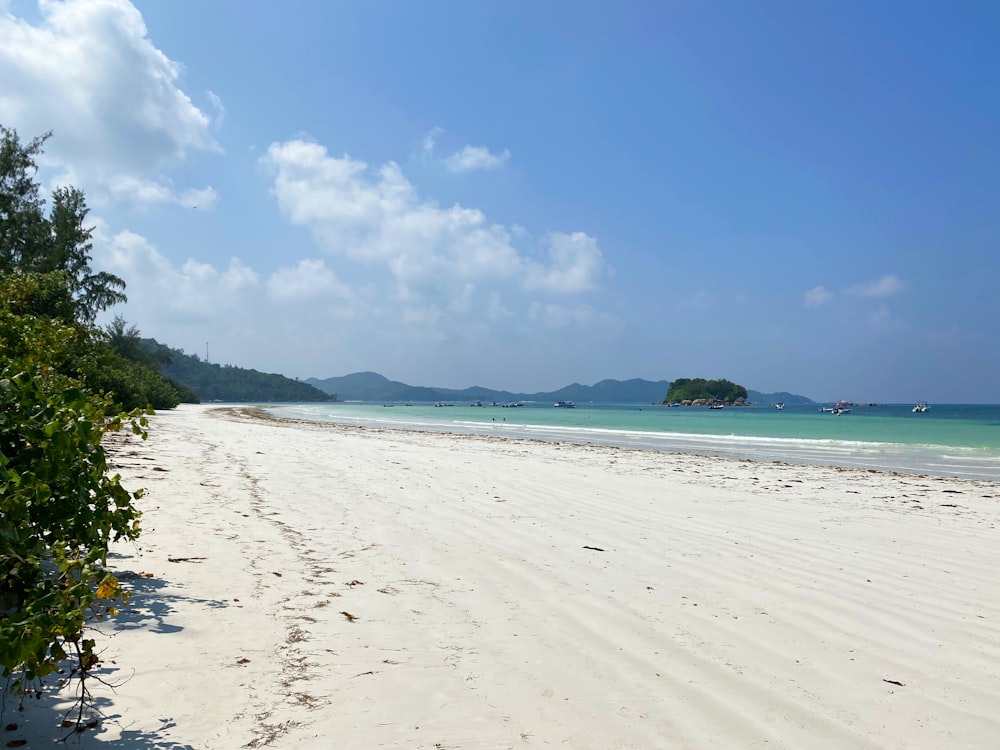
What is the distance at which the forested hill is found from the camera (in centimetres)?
14850

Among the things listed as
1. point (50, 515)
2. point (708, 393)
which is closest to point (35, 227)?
point (50, 515)

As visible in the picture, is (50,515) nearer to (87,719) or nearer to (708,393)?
(87,719)

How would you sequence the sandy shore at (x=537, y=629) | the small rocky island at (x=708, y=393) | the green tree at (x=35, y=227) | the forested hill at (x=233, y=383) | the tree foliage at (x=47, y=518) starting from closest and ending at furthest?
the tree foliage at (x=47, y=518) < the sandy shore at (x=537, y=629) < the green tree at (x=35, y=227) < the forested hill at (x=233, y=383) < the small rocky island at (x=708, y=393)

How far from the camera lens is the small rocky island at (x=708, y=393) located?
168750mm

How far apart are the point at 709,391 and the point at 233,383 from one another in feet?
415

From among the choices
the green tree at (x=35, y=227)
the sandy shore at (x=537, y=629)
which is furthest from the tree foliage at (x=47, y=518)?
the green tree at (x=35, y=227)

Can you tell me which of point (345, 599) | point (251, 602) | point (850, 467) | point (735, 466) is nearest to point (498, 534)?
point (345, 599)

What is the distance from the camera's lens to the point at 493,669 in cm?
346

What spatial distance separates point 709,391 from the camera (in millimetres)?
170250

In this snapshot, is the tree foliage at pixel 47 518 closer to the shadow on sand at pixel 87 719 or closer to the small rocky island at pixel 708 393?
the shadow on sand at pixel 87 719

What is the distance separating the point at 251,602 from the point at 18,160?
3486 cm

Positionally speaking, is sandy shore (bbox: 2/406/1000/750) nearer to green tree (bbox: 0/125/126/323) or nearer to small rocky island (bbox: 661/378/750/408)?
green tree (bbox: 0/125/126/323)

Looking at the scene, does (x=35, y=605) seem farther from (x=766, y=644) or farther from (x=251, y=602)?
(x=766, y=644)

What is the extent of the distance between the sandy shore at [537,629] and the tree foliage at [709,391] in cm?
16885
